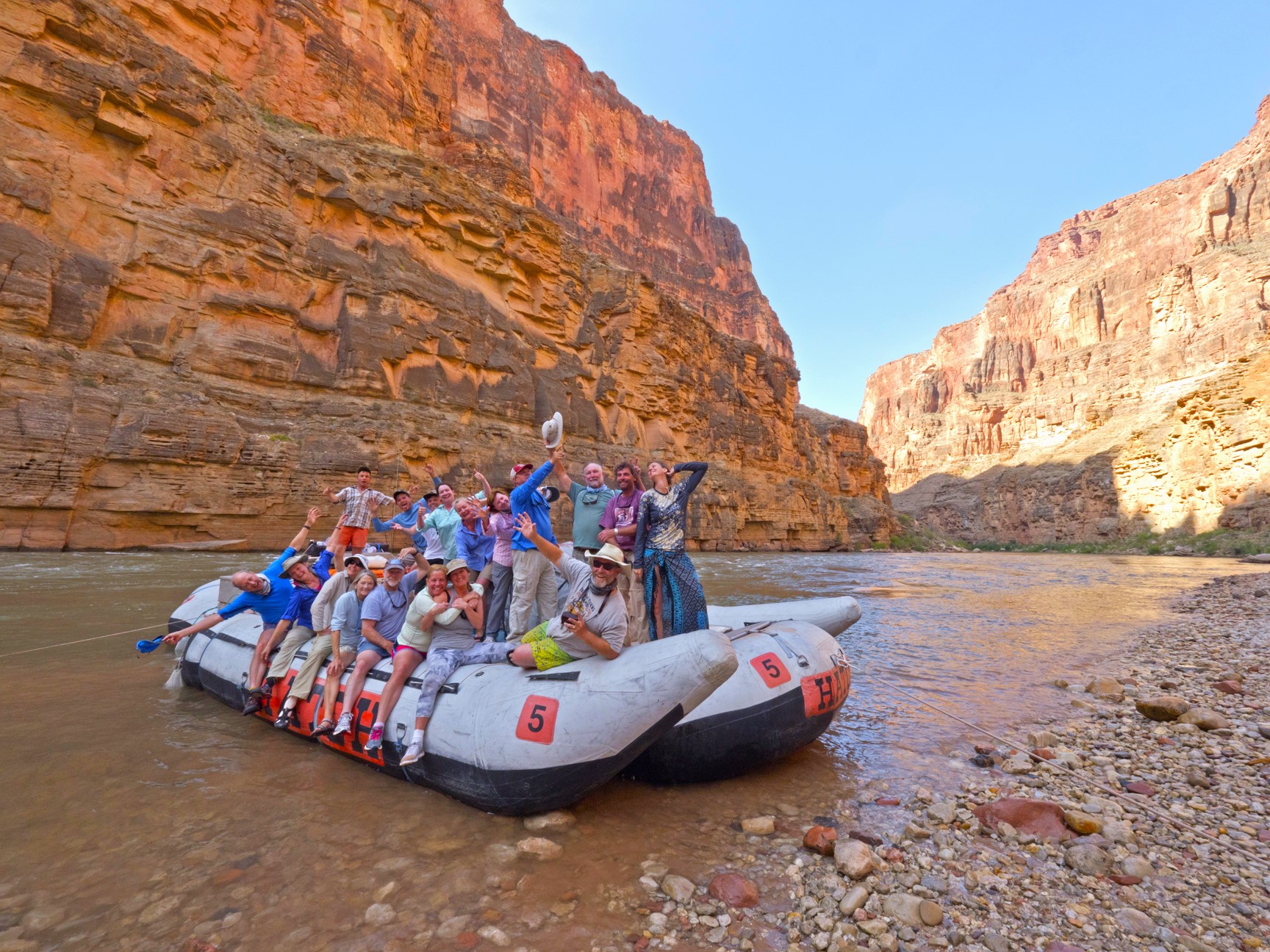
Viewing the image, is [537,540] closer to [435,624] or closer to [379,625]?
[435,624]

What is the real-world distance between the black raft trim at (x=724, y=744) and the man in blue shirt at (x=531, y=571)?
4.30 ft

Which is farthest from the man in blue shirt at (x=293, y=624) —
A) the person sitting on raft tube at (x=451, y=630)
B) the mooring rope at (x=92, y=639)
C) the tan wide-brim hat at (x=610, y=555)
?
the mooring rope at (x=92, y=639)

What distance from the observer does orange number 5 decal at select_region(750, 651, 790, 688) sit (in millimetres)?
3582

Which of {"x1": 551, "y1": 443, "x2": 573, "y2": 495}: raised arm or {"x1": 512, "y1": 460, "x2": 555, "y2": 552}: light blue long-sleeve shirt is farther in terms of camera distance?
{"x1": 551, "y1": 443, "x2": 573, "y2": 495}: raised arm

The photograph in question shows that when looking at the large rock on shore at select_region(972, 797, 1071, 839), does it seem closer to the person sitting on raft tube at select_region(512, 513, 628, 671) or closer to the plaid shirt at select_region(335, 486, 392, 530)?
the person sitting on raft tube at select_region(512, 513, 628, 671)

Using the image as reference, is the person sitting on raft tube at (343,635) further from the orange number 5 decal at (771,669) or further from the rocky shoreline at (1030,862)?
the orange number 5 decal at (771,669)

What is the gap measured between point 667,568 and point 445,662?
1.70 m

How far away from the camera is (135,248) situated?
49.3 ft

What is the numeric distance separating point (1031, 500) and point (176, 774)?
68.2 metres

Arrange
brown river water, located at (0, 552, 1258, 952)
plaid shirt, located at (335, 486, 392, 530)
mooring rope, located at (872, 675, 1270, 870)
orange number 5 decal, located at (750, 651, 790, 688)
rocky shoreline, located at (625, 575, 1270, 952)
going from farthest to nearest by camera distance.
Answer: plaid shirt, located at (335, 486, 392, 530) → orange number 5 decal, located at (750, 651, 790, 688) → mooring rope, located at (872, 675, 1270, 870) → brown river water, located at (0, 552, 1258, 952) → rocky shoreline, located at (625, 575, 1270, 952)

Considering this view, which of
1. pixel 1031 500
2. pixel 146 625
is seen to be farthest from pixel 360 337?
pixel 1031 500

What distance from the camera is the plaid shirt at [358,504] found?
6305mm

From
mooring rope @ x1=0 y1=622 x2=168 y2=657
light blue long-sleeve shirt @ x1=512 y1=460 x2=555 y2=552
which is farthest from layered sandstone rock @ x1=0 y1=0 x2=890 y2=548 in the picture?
light blue long-sleeve shirt @ x1=512 y1=460 x2=555 y2=552

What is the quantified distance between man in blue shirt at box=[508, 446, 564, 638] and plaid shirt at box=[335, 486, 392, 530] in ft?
9.51
